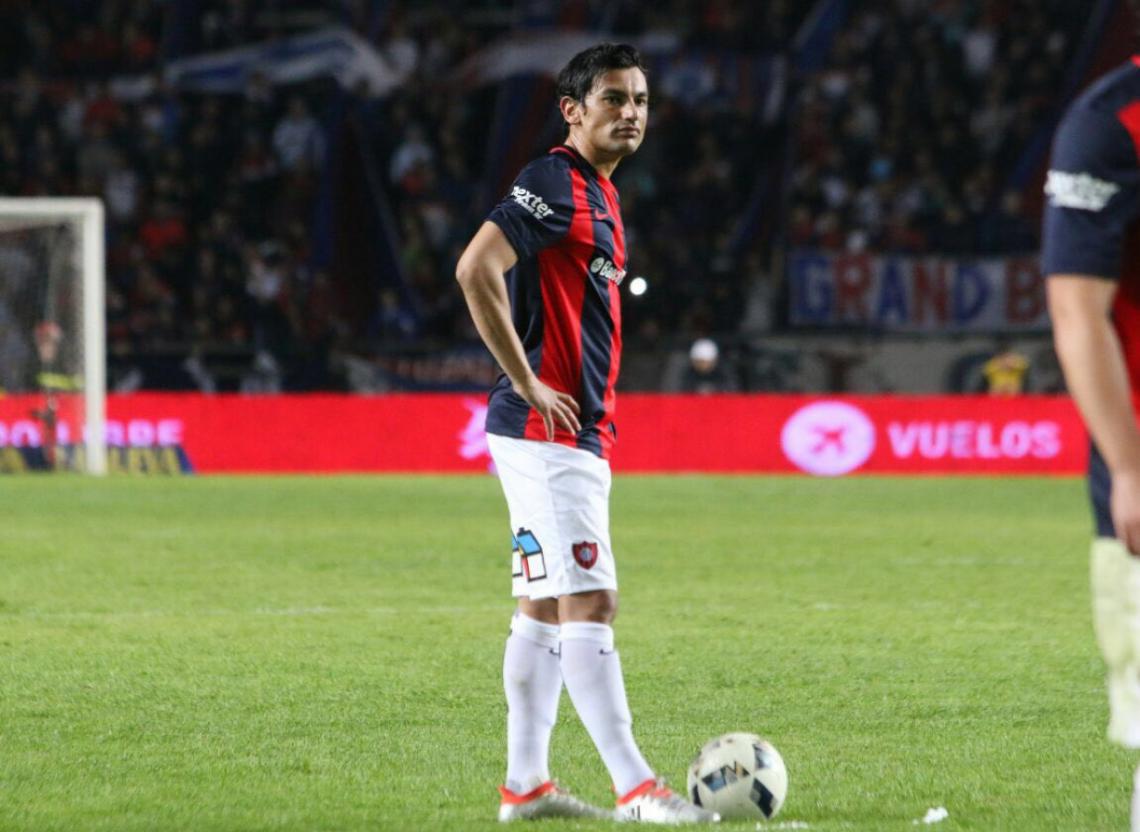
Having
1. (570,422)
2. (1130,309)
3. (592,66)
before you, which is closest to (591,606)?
(570,422)

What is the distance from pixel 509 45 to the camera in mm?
25938

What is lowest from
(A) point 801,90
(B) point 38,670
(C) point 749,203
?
(B) point 38,670

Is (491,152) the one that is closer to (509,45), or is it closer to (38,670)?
(509,45)

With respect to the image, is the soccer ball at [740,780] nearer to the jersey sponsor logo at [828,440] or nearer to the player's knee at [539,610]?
the player's knee at [539,610]

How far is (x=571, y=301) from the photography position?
178 inches

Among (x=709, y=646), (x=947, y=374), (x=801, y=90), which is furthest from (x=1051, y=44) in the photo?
(x=709, y=646)

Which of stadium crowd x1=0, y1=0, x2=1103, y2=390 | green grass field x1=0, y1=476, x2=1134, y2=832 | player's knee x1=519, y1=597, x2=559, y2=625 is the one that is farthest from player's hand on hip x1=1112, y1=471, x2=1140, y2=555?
stadium crowd x1=0, y1=0, x2=1103, y2=390

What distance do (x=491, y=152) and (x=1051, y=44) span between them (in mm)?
7698

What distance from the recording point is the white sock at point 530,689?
462cm

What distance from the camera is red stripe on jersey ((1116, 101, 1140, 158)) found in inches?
117

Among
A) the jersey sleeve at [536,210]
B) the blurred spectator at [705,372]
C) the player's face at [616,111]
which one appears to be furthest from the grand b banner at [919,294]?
the jersey sleeve at [536,210]

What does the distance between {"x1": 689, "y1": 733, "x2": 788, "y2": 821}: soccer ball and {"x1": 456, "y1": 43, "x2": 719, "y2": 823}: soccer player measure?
101mm

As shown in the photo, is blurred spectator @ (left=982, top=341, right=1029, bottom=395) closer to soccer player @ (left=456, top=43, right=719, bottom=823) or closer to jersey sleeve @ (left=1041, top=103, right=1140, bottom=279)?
soccer player @ (left=456, top=43, right=719, bottom=823)

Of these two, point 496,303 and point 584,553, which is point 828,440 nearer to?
point 584,553
